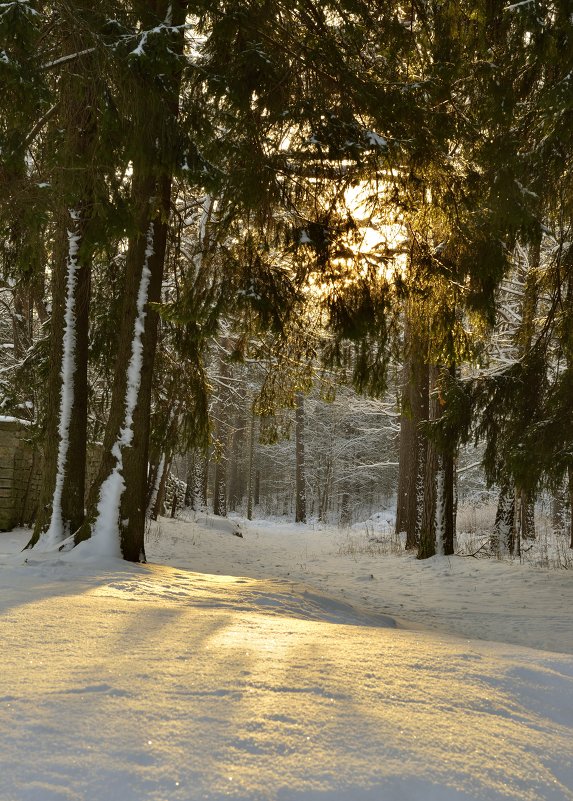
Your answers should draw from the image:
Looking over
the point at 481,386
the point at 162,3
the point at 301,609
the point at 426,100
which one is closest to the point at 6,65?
the point at 162,3

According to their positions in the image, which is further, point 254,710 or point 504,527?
point 504,527

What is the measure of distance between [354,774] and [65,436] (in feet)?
20.8

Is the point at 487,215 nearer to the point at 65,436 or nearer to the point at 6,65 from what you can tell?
the point at 6,65

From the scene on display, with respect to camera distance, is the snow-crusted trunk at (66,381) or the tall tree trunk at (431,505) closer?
the snow-crusted trunk at (66,381)

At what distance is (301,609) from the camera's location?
5.28 m

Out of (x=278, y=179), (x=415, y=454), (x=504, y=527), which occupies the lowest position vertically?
(x=504, y=527)

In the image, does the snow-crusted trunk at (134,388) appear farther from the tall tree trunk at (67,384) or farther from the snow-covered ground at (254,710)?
the snow-covered ground at (254,710)

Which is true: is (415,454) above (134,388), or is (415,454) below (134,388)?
below

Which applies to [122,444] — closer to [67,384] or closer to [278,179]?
[67,384]

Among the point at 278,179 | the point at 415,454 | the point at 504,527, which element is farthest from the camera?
the point at 415,454

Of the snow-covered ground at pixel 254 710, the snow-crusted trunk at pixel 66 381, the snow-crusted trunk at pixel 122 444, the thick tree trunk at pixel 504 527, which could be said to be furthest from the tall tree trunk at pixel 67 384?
the thick tree trunk at pixel 504 527

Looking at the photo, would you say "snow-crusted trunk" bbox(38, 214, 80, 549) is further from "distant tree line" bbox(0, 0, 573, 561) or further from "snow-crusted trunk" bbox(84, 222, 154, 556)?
"snow-crusted trunk" bbox(84, 222, 154, 556)

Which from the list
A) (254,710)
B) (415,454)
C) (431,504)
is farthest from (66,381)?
(415,454)

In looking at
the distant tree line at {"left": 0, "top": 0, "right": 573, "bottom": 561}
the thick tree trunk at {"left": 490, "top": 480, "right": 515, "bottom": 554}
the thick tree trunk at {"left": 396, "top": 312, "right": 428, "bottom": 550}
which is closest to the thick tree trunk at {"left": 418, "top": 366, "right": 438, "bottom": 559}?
the thick tree trunk at {"left": 396, "top": 312, "right": 428, "bottom": 550}
